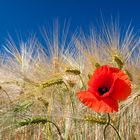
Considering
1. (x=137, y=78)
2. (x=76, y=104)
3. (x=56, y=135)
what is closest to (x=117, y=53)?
(x=137, y=78)

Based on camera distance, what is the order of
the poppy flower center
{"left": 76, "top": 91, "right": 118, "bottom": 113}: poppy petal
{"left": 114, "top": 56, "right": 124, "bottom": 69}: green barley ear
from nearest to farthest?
{"left": 76, "top": 91, "right": 118, "bottom": 113}: poppy petal → the poppy flower center → {"left": 114, "top": 56, "right": 124, "bottom": 69}: green barley ear

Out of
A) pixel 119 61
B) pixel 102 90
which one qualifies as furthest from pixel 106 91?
pixel 119 61

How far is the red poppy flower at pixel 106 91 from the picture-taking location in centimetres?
161

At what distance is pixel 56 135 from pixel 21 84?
551mm

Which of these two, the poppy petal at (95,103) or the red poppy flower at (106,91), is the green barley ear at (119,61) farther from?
the poppy petal at (95,103)

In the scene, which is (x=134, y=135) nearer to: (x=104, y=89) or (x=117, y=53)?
(x=117, y=53)

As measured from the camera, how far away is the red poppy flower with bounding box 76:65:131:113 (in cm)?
161

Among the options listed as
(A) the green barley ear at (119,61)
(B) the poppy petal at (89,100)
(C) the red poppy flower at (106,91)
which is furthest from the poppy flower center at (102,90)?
(A) the green barley ear at (119,61)

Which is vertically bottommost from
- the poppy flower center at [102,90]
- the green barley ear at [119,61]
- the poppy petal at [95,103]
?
the poppy petal at [95,103]

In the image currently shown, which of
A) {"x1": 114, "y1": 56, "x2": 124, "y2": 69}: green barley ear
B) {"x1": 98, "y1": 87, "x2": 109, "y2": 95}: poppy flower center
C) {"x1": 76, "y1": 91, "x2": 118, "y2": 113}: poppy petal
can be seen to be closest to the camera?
{"x1": 76, "y1": 91, "x2": 118, "y2": 113}: poppy petal

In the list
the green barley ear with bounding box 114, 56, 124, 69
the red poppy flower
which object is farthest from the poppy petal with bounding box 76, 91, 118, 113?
the green barley ear with bounding box 114, 56, 124, 69

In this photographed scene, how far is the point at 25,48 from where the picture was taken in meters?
3.63

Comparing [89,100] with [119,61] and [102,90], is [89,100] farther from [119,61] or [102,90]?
[119,61]

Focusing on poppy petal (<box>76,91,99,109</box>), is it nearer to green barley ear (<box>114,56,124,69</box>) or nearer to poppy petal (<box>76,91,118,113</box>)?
poppy petal (<box>76,91,118,113</box>)
